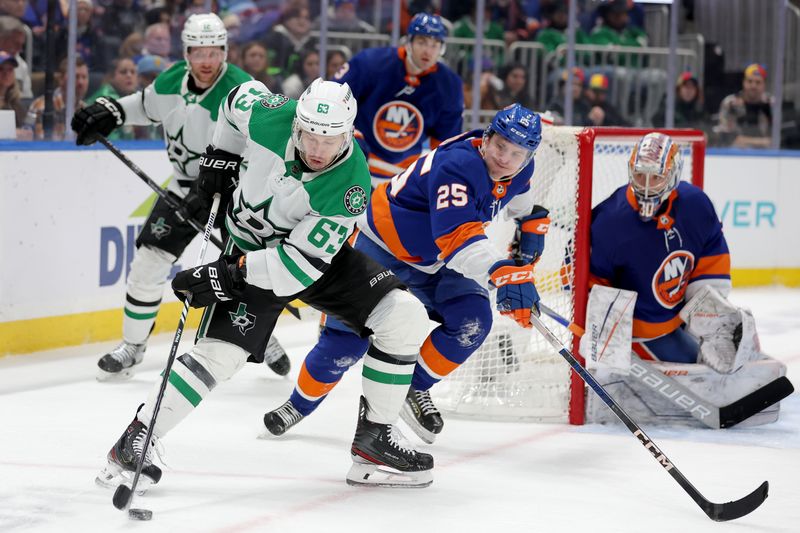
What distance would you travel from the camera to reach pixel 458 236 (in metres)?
3.26

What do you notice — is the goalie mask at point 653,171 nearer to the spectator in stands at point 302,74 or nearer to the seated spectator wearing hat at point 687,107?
the spectator in stands at point 302,74

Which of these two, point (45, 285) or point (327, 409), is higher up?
point (45, 285)

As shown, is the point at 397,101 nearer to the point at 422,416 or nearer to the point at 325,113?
the point at 422,416

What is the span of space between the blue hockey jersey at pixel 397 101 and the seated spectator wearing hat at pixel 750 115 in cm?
283

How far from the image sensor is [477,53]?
708 centimetres

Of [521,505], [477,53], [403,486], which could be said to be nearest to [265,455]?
[403,486]

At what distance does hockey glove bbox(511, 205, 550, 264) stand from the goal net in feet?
0.91

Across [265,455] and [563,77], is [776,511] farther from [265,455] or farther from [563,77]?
[563,77]

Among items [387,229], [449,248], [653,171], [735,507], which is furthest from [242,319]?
[653,171]

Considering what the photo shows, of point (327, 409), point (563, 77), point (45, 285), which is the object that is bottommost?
point (327, 409)

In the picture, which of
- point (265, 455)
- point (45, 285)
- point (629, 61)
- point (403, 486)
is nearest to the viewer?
point (403, 486)

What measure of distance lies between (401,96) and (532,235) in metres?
1.57

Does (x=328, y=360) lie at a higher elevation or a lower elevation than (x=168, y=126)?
lower

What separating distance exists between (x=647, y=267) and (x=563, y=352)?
2.66 ft
